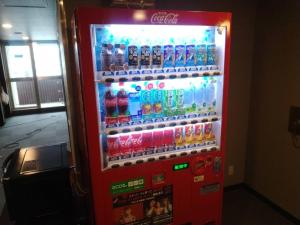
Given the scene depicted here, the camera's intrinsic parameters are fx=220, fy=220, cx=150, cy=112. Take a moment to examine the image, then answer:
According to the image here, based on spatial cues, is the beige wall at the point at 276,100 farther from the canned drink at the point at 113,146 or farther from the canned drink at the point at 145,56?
the canned drink at the point at 113,146

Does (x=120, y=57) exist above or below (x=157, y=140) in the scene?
above

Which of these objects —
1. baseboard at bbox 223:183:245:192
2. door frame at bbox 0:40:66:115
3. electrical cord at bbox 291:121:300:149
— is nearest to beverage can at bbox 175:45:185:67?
electrical cord at bbox 291:121:300:149

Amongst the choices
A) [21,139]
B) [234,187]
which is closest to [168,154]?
[234,187]

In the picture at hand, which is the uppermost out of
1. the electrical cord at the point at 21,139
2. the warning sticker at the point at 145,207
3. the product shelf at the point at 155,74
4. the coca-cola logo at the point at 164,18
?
the coca-cola logo at the point at 164,18

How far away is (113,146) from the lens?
60.9 inches

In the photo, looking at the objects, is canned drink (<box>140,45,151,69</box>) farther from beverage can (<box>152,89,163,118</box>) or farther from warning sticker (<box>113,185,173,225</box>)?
warning sticker (<box>113,185,173,225</box>)

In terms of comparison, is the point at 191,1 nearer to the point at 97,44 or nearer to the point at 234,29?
the point at 234,29

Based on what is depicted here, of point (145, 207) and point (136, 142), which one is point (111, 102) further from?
point (145, 207)

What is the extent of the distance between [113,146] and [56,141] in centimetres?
357

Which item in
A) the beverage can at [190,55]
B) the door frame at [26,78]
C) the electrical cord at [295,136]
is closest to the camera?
the beverage can at [190,55]

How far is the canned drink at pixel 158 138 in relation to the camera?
1627 mm

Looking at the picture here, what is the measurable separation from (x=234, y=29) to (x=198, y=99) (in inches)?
42.6

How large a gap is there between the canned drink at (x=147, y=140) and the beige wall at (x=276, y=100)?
56.5 inches

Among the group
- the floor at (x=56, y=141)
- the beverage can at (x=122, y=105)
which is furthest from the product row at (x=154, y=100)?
the floor at (x=56, y=141)
